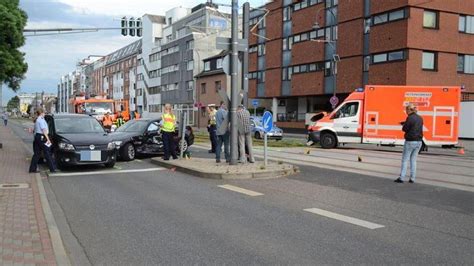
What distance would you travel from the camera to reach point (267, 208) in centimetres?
798

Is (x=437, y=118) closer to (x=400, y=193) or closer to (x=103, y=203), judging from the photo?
(x=400, y=193)

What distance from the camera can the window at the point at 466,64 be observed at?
36.8 meters

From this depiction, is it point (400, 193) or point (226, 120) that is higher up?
point (226, 120)

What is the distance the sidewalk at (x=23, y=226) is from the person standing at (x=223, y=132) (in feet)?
16.1

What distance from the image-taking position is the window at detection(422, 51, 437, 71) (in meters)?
34.8

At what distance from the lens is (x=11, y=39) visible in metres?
16.6

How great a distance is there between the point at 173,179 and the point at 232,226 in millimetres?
4834

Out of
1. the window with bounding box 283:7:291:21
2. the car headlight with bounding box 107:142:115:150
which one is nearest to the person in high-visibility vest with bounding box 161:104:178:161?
the car headlight with bounding box 107:142:115:150

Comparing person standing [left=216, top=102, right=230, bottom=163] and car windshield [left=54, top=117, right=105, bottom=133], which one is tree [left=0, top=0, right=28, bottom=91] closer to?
car windshield [left=54, top=117, right=105, bottom=133]

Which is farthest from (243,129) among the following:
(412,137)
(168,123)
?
(412,137)

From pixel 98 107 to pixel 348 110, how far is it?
16.8 metres

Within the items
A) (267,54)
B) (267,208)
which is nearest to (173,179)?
(267,208)

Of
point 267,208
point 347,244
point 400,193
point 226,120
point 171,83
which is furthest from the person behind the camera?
point 171,83

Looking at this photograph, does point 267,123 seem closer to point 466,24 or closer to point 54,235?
point 54,235
